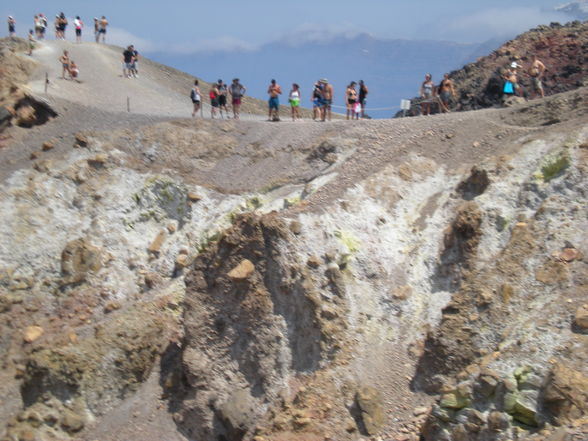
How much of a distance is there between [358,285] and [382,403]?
3.52 meters

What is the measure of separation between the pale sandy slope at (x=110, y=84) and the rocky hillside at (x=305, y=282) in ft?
15.3

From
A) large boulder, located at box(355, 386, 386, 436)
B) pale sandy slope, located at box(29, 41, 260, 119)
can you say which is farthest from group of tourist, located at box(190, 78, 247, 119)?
large boulder, located at box(355, 386, 386, 436)

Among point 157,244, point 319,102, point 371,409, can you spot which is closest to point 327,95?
point 319,102

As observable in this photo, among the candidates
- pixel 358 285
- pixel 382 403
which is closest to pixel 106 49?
pixel 358 285

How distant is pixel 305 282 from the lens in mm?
20688

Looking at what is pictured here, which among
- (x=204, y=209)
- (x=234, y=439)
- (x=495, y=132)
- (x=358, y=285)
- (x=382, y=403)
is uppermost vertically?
(x=495, y=132)

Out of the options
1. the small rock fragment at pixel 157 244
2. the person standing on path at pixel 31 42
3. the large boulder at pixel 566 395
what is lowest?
the large boulder at pixel 566 395

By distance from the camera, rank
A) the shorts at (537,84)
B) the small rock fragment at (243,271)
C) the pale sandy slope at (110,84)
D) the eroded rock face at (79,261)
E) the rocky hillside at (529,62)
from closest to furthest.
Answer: the small rock fragment at (243,271) < the eroded rock face at (79,261) < the shorts at (537,84) < the pale sandy slope at (110,84) < the rocky hillside at (529,62)

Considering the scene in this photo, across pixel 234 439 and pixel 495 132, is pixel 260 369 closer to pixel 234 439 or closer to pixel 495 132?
pixel 234 439

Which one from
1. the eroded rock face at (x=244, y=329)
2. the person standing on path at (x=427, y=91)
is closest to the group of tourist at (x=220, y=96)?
the person standing on path at (x=427, y=91)

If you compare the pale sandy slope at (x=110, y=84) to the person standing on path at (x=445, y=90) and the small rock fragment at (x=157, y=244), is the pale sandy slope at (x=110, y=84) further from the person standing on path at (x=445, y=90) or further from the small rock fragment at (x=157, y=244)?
the person standing on path at (x=445, y=90)

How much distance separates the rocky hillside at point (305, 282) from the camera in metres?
18.2

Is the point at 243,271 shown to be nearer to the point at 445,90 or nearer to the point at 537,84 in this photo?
the point at 445,90

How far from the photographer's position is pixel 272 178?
1016 inches
